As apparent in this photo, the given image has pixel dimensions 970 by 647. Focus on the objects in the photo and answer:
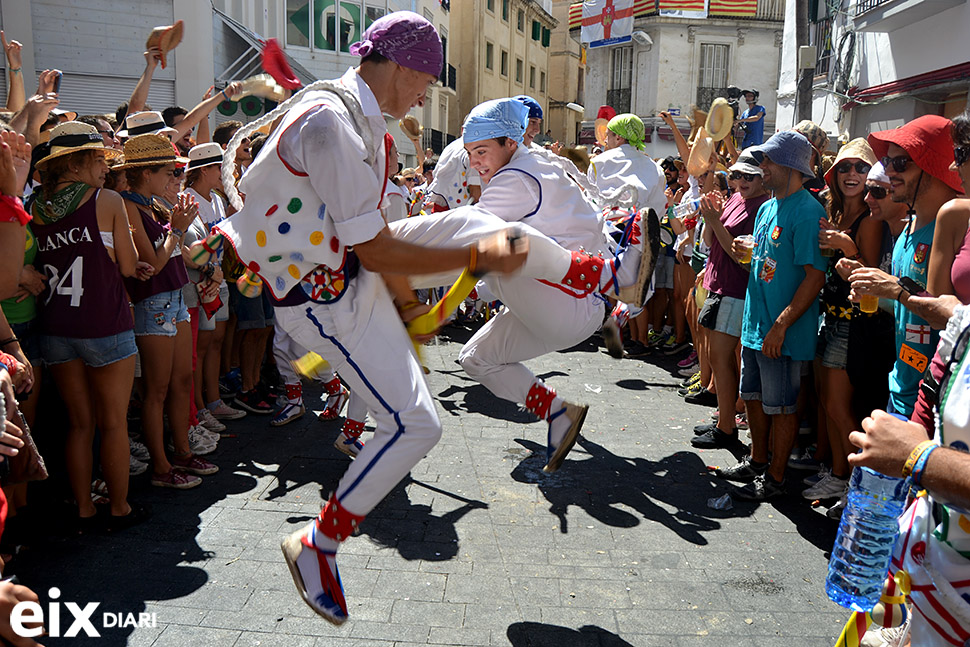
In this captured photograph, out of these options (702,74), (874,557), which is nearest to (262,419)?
(874,557)

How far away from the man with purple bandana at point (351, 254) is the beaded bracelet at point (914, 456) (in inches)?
61.2

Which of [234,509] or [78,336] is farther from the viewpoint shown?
[234,509]

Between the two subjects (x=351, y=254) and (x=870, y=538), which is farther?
(x=351, y=254)

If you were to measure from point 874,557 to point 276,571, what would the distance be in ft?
8.61

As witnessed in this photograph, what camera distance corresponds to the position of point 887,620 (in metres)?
2.41

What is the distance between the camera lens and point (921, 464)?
181 centimetres

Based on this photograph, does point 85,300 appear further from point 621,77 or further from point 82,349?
point 621,77

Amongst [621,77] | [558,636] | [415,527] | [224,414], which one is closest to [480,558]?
[415,527]

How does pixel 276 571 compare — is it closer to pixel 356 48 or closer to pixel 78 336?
pixel 78 336

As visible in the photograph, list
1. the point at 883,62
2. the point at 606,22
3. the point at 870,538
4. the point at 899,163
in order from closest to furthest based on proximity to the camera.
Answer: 1. the point at 870,538
2. the point at 899,163
3. the point at 883,62
4. the point at 606,22

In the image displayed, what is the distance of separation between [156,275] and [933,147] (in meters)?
4.32

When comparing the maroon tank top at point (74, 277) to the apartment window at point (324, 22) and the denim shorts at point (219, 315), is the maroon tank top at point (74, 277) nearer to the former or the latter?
the denim shorts at point (219, 315)

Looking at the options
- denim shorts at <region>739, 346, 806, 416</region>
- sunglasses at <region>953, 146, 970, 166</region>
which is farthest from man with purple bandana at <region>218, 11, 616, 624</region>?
denim shorts at <region>739, 346, 806, 416</region>

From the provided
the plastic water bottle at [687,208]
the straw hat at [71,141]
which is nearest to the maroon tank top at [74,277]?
the straw hat at [71,141]
